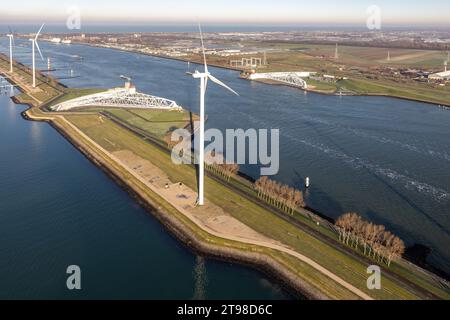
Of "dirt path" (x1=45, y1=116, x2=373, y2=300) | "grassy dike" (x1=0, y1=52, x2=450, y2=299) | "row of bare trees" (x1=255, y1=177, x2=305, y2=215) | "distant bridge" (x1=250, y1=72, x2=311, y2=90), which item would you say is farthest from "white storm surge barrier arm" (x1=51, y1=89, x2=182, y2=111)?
"distant bridge" (x1=250, y1=72, x2=311, y2=90)

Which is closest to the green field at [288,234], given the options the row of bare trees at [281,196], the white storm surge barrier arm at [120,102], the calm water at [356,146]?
the row of bare trees at [281,196]

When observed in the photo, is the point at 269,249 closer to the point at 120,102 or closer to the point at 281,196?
the point at 281,196

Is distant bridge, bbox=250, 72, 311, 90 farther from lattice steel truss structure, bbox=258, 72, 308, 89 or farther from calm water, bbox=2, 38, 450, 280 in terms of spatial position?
calm water, bbox=2, 38, 450, 280

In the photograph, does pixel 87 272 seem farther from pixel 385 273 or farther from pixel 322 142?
pixel 322 142

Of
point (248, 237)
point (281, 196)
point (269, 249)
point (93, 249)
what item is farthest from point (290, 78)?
point (93, 249)

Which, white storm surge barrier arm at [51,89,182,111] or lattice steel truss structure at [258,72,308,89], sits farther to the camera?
lattice steel truss structure at [258,72,308,89]

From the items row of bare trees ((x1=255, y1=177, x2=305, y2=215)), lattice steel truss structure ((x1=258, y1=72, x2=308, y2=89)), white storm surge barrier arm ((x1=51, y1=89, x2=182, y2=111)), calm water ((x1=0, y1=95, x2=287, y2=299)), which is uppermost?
lattice steel truss structure ((x1=258, y1=72, x2=308, y2=89))

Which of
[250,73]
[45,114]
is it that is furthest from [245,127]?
[250,73]
